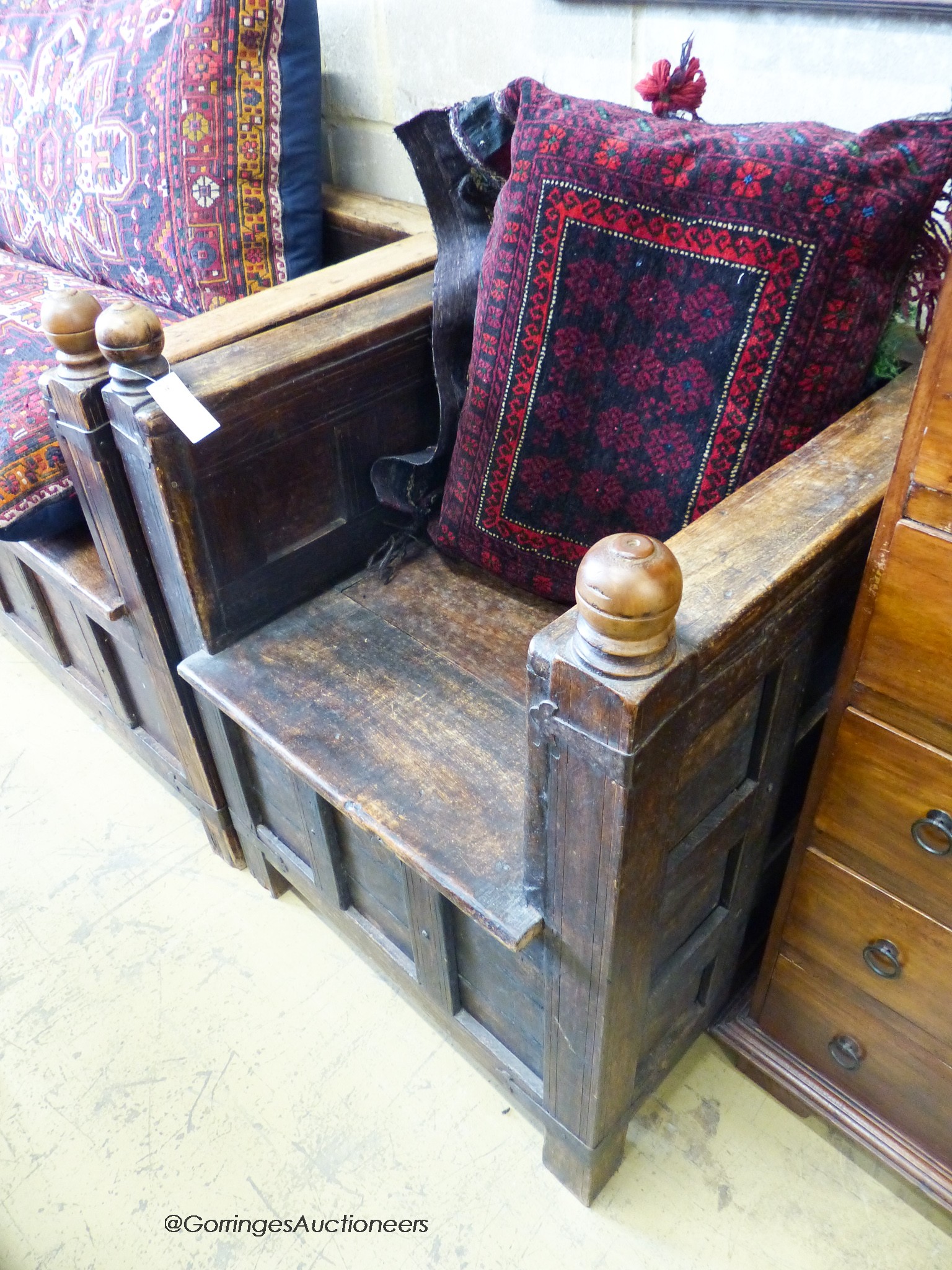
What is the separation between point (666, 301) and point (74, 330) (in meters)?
0.62

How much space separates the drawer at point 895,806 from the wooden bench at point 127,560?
0.79m

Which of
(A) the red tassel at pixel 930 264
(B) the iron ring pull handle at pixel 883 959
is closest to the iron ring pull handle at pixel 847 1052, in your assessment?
(B) the iron ring pull handle at pixel 883 959

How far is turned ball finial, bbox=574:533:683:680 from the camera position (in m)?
0.56

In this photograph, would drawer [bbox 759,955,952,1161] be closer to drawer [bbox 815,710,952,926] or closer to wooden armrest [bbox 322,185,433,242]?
drawer [bbox 815,710,952,926]

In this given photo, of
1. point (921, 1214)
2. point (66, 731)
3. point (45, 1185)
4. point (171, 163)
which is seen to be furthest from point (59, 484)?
point (921, 1214)

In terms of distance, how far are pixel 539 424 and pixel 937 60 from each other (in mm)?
520

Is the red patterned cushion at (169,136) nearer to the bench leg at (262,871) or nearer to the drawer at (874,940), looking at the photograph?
the bench leg at (262,871)

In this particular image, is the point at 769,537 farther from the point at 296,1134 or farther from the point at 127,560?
the point at 296,1134

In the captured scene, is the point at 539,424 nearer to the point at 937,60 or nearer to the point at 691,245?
the point at 691,245

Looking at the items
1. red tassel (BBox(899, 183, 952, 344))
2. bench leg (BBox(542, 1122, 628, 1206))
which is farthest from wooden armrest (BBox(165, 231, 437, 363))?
bench leg (BBox(542, 1122, 628, 1206))

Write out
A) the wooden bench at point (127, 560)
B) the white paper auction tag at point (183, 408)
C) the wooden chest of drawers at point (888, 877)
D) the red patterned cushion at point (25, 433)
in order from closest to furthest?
1. the wooden chest of drawers at point (888, 877)
2. the white paper auction tag at point (183, 408)
3. the wooden bench at point (127, 560)
4. the red patterned cushion at point (25, 433)

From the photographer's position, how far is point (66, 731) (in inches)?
67.4

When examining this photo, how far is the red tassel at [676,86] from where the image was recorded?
963 mm

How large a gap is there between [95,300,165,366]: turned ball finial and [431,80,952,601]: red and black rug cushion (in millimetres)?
345
